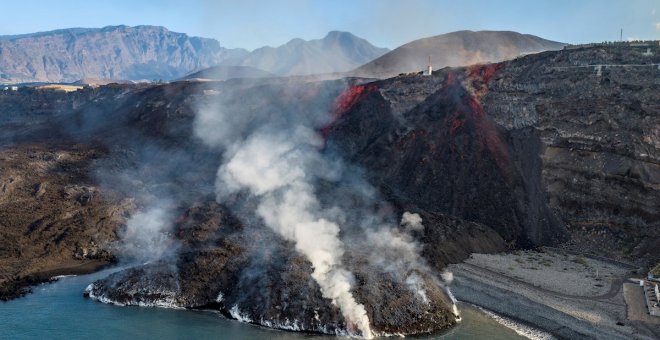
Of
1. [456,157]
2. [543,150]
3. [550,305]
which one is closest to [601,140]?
[543,150]

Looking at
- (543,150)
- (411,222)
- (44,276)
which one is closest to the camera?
(44,276)

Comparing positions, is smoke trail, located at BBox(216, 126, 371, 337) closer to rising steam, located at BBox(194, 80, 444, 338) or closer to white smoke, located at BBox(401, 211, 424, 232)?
rising steam, located at BBox(194, 80, 444, 338)

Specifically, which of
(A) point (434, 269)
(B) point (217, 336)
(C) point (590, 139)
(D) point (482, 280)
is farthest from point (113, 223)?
(C) point (590, 139)

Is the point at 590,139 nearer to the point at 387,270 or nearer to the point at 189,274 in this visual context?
the point at 387,270

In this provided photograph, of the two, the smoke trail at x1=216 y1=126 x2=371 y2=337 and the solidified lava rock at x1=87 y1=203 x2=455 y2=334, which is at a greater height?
the smoke trail at x1=216 y1=126 x2=371 y2=337

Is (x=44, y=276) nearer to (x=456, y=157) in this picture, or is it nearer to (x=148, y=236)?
(x=148, y=236)

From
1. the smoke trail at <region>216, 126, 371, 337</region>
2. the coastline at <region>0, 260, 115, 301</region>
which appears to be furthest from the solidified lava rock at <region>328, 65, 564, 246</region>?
the coastline at <region>0, 260, 115, 301</region>
